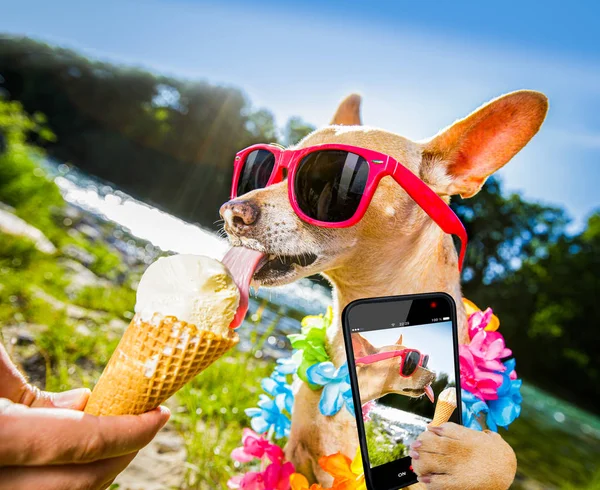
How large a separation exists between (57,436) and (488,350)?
1.31 meters

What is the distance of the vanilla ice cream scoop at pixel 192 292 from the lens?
3.29ft

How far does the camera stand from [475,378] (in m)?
1.47

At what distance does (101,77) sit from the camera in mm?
25828

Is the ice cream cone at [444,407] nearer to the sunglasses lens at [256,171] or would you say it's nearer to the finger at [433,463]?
the finger at [433,463]

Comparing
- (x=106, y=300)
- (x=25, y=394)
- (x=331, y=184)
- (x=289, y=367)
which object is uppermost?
(x=331, y=184)

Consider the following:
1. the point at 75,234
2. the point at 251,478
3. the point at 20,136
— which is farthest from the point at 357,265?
the point at 20,136

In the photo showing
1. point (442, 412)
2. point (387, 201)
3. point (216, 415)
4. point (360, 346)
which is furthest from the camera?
point (216, 415)

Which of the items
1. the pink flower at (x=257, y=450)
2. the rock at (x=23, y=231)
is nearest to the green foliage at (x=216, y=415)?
the pink flower at (x=257, y=450)

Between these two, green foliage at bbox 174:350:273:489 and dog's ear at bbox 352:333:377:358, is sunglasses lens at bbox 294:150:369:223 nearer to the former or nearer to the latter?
dog's ear at bbox 352:333:377:358

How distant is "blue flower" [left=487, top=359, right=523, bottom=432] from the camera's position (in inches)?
58.2

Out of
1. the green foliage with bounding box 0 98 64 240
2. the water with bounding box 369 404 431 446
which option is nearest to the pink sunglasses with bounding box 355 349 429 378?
the water with bounding box 369 404 431 446

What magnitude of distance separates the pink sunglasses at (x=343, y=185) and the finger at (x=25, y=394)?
786 millimetres

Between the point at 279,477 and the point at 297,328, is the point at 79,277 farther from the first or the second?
the point at 279,477

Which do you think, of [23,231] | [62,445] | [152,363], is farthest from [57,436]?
[23,231]
